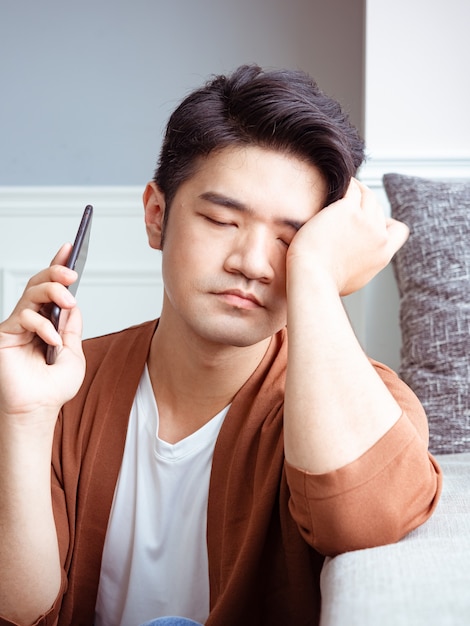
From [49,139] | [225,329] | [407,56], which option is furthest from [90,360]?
[49,139]

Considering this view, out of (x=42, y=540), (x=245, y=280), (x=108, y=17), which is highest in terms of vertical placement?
(x=108, y=17)

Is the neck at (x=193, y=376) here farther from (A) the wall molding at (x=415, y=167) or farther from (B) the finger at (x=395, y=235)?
(A) the wall molding at (x=415, y=167)

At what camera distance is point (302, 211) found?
1200 mm

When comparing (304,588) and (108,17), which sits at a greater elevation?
(108,17)

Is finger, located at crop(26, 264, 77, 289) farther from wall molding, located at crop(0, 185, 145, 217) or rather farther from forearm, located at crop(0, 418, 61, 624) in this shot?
wall molding, located at crop(0, 185, 145, 217)

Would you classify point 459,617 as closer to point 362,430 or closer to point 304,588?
point 362,430

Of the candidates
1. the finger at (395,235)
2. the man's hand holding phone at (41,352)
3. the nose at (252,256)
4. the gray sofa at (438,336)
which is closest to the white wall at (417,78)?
the gray sofa at (438,336)

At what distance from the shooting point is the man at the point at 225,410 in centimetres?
102

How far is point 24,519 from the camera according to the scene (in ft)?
3.68

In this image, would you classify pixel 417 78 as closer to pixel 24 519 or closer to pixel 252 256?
pixel 252 256

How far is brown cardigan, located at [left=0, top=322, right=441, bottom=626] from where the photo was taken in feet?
3.20

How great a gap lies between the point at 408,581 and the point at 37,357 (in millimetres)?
594

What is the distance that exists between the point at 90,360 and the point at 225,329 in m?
0.34

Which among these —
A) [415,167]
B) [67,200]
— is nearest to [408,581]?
[415,167]
